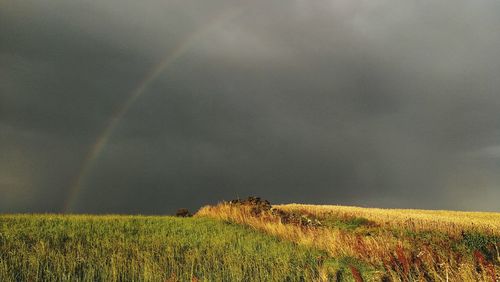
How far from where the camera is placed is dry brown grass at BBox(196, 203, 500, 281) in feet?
28.1

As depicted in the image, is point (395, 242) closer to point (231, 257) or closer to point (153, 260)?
point (231, 257)

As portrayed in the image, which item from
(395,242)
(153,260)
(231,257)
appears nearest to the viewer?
(153,260)

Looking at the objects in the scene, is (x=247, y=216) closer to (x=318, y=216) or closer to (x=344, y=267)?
(x=318, y=216)

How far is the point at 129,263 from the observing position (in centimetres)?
1138

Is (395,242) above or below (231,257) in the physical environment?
above

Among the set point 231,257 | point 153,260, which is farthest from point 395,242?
point 153,260

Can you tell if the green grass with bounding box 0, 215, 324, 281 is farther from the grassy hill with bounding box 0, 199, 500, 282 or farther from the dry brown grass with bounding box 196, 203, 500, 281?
the dry brown grass with bounding box 196, 203, 500, 281

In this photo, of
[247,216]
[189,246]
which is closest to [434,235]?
[247,216]

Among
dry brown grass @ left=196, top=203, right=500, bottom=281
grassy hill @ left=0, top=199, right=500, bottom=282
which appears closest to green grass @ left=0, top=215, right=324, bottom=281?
grassy hill @ left=0, top=199, right=500, bottom=282

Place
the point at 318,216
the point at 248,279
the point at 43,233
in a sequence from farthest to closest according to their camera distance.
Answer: the point at 318,216, the point at 43,233, the point at 248,279

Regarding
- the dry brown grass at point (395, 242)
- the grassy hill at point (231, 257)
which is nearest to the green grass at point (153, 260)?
the grassy hill at point (231, 257)

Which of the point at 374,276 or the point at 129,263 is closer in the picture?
the point at 374,276

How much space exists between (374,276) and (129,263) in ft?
20.5

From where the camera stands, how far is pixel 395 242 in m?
16.8
